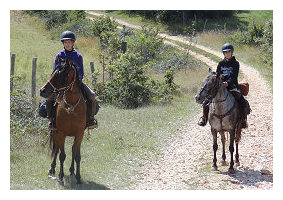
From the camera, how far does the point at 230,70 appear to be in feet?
34.5

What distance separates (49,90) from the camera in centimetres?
870

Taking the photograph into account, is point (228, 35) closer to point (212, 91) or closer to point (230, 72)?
point (230, 72)

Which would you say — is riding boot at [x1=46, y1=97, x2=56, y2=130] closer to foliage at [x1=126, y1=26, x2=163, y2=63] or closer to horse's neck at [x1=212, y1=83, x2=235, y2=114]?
horse's neck at [x1=212, y1=83, x2=235, y2=114]

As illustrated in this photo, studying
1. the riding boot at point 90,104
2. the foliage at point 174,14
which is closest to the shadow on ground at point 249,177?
the riding boot at point 90,104

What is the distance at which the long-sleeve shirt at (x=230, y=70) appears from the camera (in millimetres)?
10500

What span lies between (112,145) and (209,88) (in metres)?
4.21

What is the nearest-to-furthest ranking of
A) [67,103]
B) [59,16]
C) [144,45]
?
[67,103] < [144,45] < [59,16]

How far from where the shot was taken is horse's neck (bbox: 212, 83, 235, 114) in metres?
10.3

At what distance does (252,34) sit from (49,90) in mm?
28852

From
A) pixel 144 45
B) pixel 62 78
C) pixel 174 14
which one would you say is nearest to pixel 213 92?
pixel 62 78

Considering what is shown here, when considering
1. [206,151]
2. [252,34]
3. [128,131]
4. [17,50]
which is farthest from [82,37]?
[206,151]

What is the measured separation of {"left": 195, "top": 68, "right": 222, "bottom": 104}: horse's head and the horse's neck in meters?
0.24

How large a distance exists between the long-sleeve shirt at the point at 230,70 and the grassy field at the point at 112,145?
334cm

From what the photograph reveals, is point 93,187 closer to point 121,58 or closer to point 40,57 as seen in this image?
point 121,58
